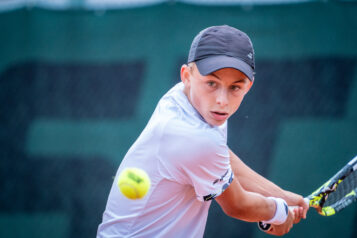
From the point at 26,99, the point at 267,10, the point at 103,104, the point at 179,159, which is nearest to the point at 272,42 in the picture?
the point at 267,10

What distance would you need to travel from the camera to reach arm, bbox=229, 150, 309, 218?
233 cm

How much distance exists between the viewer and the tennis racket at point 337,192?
8.28 ft

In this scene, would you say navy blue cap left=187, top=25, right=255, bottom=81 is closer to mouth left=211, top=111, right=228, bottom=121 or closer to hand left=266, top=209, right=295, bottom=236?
mouth left=211, top=111, right=228, bottom=121

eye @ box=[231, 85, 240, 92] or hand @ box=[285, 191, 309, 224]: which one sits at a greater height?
eye @ box=[231, 85, 240, 92]

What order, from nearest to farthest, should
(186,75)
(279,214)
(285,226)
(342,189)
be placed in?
(186,75), (279,214), (285,226), (342,189)

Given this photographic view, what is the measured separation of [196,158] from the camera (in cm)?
177

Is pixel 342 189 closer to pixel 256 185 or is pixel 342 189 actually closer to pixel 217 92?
pixel 256 185

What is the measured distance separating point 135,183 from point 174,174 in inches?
5.8

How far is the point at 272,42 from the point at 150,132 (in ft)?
7.56

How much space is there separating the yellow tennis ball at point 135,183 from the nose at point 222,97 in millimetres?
390

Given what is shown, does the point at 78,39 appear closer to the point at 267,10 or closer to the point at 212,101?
the point at 267,10

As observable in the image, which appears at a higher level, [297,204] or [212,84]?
[212,84]

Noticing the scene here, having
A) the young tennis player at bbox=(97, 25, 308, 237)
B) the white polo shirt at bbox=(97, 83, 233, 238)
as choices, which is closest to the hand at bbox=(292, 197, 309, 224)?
the young tennis player at bbox=(97, 25, 308, 237)

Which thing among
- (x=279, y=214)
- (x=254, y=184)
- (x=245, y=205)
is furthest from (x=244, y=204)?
(x=254, y=184)
